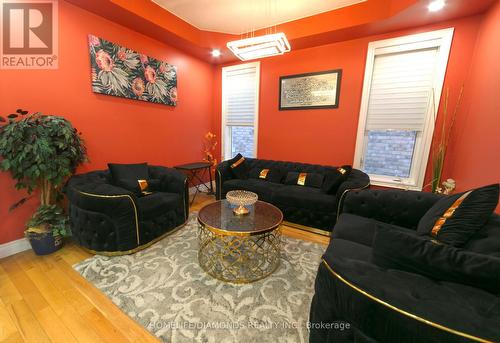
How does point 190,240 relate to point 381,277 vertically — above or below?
below

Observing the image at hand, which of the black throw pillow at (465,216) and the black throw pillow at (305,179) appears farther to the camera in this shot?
the black throw pillow at (305,179)

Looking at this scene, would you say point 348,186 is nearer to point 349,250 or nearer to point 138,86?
point 349,250

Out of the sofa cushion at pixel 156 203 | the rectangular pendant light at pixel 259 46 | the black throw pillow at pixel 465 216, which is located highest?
the rectangular pendant light at pixel 259 46

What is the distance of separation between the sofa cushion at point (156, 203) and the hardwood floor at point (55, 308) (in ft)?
2.50

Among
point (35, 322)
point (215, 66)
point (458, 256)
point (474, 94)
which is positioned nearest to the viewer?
point (458, 256)

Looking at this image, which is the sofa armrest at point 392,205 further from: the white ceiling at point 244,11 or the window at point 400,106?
the white ceiling at point 244,11

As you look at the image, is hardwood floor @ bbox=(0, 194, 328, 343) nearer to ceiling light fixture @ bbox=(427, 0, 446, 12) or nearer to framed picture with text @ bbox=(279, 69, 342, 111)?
framed picture with text @ bbox=(279, 69, 342, 111)

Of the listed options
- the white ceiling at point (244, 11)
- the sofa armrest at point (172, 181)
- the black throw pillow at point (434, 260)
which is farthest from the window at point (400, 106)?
the sofa armrest at point (172, 181)

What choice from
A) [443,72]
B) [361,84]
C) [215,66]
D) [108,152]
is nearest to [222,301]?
[108,152]

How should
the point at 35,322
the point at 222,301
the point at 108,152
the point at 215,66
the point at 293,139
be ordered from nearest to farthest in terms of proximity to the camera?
the point at 35,322 < the point at 222,301 < the point at 108,152 < the point at 293,139 < the point at 215,66

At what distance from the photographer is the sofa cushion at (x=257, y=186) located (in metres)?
3.09

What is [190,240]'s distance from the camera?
2.52 meters

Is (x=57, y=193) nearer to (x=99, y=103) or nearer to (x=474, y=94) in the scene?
(x=99, y=103)

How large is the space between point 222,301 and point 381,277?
1213 millimetres
